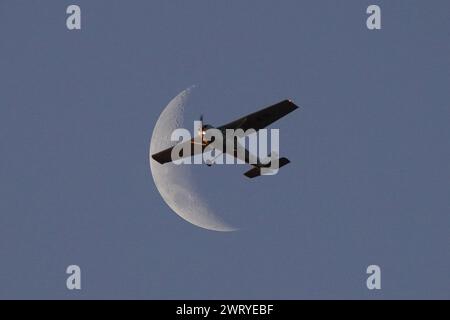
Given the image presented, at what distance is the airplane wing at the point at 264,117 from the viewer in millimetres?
47562

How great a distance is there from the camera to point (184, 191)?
4997cm

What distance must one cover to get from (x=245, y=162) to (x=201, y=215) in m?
3.35

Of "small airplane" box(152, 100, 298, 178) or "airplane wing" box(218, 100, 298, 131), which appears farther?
"airplane wing" box(218, 100, 298, 131)

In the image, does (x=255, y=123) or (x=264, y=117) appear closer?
(x=264, y=117)

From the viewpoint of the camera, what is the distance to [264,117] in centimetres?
4834

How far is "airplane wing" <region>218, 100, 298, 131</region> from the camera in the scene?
47562mm

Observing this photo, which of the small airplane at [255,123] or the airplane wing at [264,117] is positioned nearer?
the small airplane at [255,123]

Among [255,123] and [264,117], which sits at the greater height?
[264,117]
